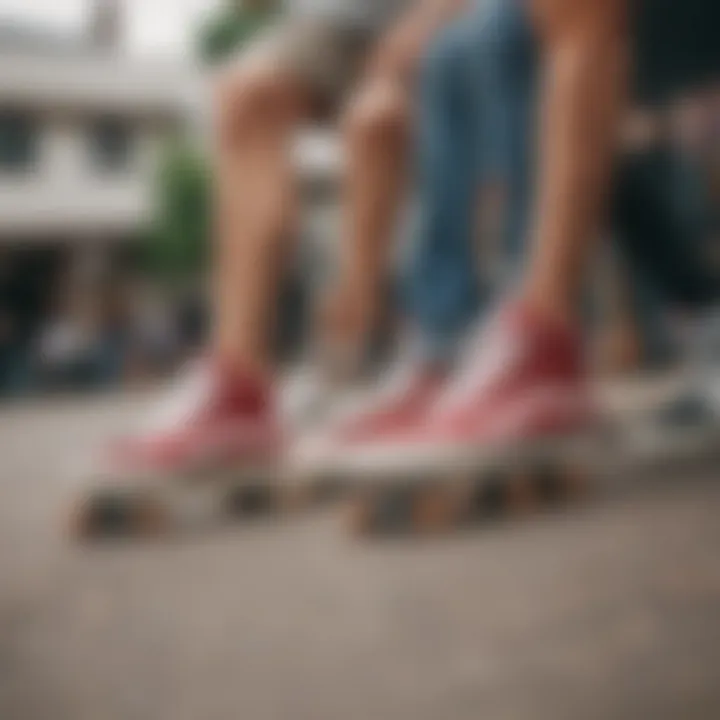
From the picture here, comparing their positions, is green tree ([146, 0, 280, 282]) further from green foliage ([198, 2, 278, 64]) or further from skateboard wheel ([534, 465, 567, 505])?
skateboard wheel ([534, 465, 567, 505])

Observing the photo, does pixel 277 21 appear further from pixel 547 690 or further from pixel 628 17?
pixel 547 690

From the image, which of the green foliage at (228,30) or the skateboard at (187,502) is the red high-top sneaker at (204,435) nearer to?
the skateboard at (187,502)

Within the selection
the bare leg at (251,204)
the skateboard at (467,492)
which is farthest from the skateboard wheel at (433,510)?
the bare leg at (251,204)

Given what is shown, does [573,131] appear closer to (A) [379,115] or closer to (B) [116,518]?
(A) [379,115]

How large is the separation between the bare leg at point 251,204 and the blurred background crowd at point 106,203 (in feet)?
0.04

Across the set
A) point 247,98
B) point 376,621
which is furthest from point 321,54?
point 376,621

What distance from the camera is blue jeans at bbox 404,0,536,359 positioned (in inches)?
15.6

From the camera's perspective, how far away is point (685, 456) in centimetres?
41

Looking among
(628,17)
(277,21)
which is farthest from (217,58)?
(628,17)

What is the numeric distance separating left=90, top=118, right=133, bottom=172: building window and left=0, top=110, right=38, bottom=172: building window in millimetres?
21

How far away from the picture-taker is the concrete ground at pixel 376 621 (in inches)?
9.7

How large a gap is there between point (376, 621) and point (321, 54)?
0.82ft

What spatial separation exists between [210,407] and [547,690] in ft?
0.74

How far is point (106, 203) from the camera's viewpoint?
1.29 ft
